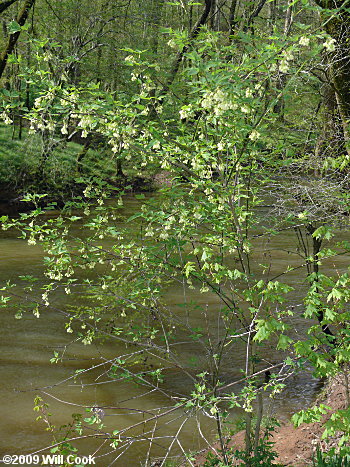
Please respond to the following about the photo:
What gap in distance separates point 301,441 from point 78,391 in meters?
2.89

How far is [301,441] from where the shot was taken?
5.13 meters

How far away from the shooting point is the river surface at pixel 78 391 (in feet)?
17.8

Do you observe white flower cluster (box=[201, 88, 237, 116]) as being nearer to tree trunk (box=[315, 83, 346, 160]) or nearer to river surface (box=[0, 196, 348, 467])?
river surface (box=[0, 196, 348, 467])

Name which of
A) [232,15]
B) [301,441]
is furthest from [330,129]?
[232,15]

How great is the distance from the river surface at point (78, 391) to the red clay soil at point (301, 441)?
387 millimetres

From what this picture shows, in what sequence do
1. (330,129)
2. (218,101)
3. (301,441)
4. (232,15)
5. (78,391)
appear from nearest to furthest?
(218,101), (301,441), (78,391), (330,129), (232,15)

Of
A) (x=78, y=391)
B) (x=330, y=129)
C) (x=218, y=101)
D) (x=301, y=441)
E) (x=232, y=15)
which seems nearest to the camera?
(x=218, y=101)

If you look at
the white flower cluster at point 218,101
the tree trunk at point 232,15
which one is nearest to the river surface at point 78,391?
the white flower cluster at point 218,101

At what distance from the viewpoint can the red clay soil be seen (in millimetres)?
4781

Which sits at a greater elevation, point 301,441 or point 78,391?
point 301,441

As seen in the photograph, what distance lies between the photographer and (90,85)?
3797 mm

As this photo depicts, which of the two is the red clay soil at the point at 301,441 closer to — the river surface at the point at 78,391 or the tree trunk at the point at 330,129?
the river surface at the point at 78,391

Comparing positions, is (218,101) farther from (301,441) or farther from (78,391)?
(78,391)

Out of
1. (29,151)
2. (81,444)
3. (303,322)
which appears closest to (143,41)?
(29,151)
